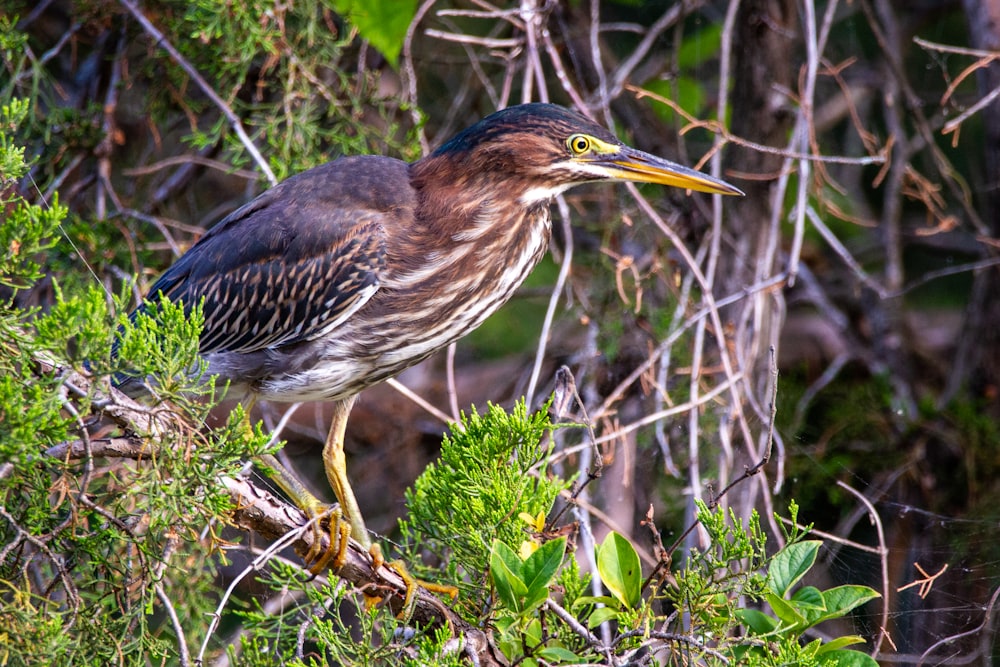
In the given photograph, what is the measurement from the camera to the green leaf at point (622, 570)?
1772 mm

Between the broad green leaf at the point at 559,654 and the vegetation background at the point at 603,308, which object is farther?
the vegetation background at the point at 603,308

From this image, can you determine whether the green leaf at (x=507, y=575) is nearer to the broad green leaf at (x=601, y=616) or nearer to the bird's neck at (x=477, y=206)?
the broad green leaf at (x=601, y=616)

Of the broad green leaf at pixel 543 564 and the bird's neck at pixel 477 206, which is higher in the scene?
the bird's neck at pixel 477 206

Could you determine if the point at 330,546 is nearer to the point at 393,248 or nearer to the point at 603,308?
the point at 393,248

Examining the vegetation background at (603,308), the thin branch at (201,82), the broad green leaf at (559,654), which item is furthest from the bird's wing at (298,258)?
the broad green leaf at (559,654)

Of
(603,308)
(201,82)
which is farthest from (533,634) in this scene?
(201,82)

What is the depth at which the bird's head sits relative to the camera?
2.62 m

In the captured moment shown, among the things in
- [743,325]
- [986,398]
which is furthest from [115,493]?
[986,398]

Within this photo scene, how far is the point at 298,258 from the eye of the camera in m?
2.77

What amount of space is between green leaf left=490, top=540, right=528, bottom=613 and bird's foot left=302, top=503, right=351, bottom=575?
A: 707 mm

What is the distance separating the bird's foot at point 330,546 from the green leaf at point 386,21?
1.46 metres

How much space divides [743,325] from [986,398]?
1098mm

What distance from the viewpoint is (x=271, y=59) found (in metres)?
3.08

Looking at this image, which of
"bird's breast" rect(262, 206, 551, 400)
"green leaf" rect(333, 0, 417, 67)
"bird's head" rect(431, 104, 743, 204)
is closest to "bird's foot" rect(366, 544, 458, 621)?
"bird's breast" rect(262, 206, 551, 400)
